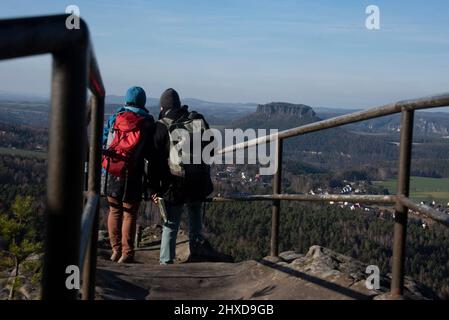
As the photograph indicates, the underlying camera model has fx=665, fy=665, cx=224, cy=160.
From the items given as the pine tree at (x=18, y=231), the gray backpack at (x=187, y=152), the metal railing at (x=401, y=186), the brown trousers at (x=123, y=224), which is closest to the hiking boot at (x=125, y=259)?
the brown trousers at (x=123, y=224)

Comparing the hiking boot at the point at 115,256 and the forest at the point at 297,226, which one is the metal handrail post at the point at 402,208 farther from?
the hiking boot at the point at 115,256

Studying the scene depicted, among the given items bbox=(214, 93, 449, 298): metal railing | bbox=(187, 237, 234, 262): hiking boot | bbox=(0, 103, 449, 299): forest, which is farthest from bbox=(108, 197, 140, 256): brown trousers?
bbox=(214, 93, 449, 298): metal railing

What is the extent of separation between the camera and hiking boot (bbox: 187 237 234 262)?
593 cm

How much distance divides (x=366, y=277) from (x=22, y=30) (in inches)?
122

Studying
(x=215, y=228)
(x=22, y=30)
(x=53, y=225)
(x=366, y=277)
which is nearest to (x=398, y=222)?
(x=366, y=277)

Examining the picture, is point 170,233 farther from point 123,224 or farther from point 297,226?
point 297,226

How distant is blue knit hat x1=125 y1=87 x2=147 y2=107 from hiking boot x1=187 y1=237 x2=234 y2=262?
1378mm

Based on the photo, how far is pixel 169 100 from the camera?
5371mm

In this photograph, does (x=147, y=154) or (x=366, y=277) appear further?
(x=147, y=154)

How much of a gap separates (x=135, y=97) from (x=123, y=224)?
3.48 feet

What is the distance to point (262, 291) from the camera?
406cm

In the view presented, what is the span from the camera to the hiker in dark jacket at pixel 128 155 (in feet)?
16.9

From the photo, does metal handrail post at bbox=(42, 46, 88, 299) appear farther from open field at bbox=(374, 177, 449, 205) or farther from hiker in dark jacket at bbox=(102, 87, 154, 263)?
hiker in dark jacket at bbox=(102, 87, 154, 263)
